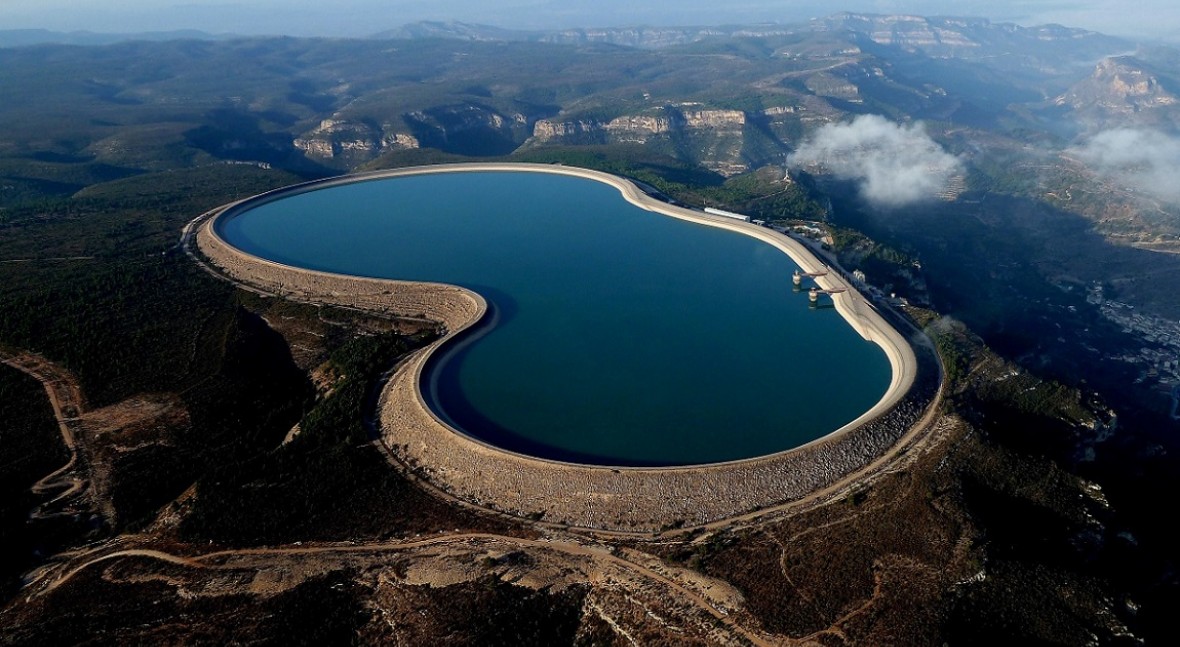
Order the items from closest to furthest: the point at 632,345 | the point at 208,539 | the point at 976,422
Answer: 1. the point at 208,539
2. the point at 976,422
3. the point at 632,345

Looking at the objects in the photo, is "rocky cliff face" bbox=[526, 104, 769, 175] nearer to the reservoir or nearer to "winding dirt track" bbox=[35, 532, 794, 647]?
the reservoir

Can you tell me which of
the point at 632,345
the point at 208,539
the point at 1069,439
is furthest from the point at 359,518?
the point at 1069,439

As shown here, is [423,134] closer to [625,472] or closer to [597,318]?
[597,318]

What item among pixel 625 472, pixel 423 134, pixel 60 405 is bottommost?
pixel 423 134

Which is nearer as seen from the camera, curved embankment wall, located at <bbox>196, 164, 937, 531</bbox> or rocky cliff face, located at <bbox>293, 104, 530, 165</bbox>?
curved embankment wall, located at <bbox>196, 164, 937, 531</bbox>

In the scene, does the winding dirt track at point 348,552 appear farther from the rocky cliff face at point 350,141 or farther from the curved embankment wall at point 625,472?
the rocky cliff face at point 350,141

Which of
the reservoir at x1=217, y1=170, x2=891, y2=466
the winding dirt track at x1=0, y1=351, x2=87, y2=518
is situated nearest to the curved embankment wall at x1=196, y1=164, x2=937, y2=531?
the reservoir at x1=217, y1=170, x2=891, y2=466

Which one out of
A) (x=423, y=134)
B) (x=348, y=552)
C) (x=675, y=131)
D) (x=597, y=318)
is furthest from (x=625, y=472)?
(x=423, y=134)

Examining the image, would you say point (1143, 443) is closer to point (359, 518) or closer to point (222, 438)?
point (359, 518)

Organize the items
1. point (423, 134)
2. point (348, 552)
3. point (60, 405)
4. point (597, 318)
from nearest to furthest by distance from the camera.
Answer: point (348, 552) < point (60, 405) < point (597, 318) < point (423, 134)
